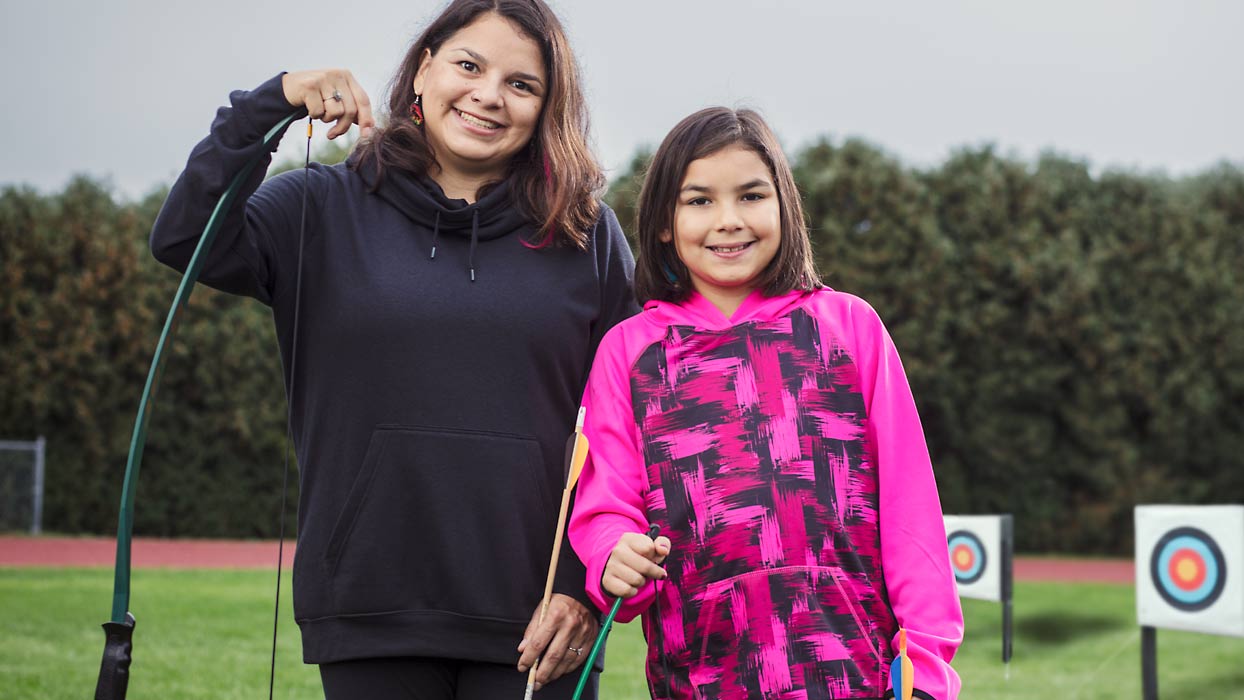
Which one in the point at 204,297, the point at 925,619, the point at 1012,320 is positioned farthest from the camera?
the point at 1012,320

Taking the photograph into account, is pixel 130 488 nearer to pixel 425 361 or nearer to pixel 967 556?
pixel 425 361

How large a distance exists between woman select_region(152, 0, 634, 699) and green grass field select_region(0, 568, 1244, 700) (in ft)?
10.3

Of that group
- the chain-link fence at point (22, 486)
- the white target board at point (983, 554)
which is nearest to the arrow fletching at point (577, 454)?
the white target board at point (983, 554)

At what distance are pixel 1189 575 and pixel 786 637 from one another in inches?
141

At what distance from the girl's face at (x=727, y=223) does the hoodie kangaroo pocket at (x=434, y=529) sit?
39cm

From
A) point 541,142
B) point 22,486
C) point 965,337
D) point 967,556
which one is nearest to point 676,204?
point 541,142

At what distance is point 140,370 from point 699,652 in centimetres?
987

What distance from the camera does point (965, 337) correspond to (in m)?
11.0

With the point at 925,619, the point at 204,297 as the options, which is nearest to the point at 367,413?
the point at 925,619

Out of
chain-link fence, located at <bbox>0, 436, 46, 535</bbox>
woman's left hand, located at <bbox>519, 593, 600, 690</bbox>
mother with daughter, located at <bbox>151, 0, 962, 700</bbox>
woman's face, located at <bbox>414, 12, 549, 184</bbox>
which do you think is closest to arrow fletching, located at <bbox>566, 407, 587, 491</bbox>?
mother with daughter, located at <bbox>151, 0, 962, 700</bbox>

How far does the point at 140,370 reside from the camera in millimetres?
10352

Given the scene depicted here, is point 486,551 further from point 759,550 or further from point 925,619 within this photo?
point 925,619

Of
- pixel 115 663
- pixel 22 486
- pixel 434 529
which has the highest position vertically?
pixel 434 529

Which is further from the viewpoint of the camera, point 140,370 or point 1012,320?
point 1012,320
